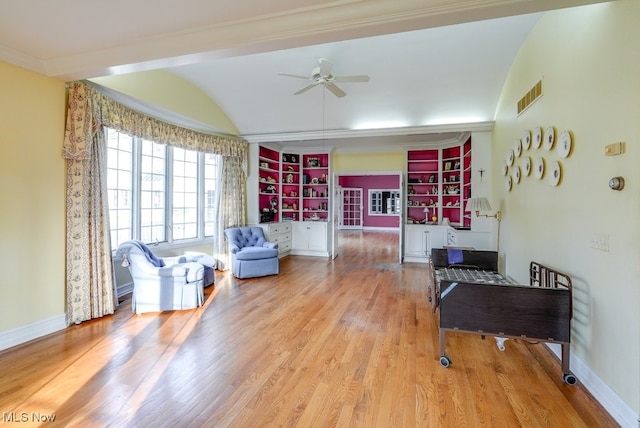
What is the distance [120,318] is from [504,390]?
13.0 ft

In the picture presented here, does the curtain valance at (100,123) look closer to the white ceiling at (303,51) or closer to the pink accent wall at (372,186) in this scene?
the white ceiling at (303,51)

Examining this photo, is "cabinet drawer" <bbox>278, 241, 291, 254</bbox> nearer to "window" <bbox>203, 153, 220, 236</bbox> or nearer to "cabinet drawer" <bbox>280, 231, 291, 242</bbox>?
"cabinet drawer" <bbox>280, 231, 291, 242</bbox>

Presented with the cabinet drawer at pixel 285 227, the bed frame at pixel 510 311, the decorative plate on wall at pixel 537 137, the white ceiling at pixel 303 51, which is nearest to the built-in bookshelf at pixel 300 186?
the cabinet drawer at pixel 285 227

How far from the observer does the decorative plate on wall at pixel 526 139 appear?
3431mm

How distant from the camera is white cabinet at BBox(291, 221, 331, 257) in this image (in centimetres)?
754

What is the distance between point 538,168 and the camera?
313cm

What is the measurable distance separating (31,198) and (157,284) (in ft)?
5.06

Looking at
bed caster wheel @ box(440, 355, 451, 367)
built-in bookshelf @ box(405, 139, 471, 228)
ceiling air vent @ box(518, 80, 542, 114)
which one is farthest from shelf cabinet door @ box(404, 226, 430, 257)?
bed caster wheel @ box(440, 355, 451, 367)

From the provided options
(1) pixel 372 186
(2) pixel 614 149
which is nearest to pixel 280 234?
(2) pixel 614 149

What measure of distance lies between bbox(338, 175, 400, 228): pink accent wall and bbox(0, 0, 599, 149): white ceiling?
6.89 m

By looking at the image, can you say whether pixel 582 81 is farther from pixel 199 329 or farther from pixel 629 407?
pixel 199 329

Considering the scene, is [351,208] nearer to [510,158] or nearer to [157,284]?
[510,158]

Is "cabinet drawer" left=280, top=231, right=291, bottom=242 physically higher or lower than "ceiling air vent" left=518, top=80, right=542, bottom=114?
lower

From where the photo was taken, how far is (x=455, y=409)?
6.63 ft
